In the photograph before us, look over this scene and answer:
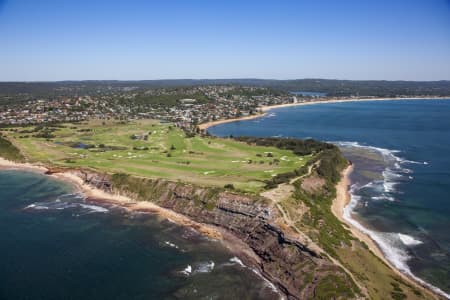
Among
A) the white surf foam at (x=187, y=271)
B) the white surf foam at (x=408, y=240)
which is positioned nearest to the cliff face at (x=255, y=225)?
the white surf foam at (x=187, y=271)

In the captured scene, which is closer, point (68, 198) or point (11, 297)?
point (11, 297)

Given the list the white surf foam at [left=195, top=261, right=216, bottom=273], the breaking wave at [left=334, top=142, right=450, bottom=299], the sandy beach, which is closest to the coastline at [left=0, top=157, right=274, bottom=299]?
the sandy beach

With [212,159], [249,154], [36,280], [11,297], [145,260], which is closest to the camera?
[11,297]

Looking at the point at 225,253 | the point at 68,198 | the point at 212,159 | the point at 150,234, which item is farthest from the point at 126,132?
the point at 225,253

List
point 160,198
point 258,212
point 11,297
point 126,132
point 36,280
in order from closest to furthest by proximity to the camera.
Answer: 1. point 11,297
2. point 36,280
3. point 258,212
4. point 160,198
5. point 126,132

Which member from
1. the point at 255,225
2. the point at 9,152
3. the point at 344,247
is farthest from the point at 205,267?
the point at 9,152

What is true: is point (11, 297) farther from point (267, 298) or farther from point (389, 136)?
point (389, 136)
